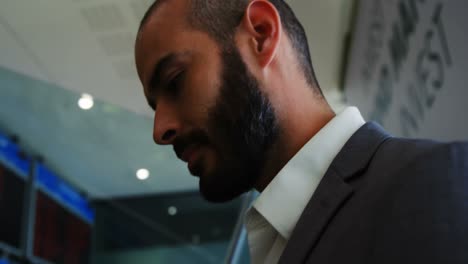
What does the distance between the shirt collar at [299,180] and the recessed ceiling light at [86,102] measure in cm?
434

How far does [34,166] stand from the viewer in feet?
20.6

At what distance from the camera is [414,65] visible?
3629 millimetres

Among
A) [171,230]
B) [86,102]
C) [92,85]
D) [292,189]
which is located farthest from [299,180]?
[171,230]

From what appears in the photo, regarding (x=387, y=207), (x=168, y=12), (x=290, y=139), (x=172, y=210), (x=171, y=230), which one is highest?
(x=172, y=210)

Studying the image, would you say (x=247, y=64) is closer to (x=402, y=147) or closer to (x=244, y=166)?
(x=244, y=166)

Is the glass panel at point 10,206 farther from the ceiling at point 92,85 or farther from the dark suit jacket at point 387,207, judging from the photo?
the dark suit jacket at point 387,207

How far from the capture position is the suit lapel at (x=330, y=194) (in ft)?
3.14

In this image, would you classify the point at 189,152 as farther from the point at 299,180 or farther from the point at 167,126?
the point at 299,180

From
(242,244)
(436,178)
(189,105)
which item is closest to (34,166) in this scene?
(242,244)

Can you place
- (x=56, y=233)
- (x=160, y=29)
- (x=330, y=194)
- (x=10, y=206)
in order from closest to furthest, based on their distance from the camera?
(x=330, y=194) < (x=160, y=29) < (x=10, y=206) < (x=56, y=233)

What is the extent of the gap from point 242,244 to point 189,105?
312 centimetres

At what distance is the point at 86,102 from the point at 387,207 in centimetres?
466

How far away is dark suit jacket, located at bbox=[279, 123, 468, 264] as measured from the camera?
2.60 feet

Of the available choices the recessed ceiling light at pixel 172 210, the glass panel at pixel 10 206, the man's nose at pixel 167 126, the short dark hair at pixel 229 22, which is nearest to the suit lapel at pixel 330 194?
the short dark hair at pixel 229 22
